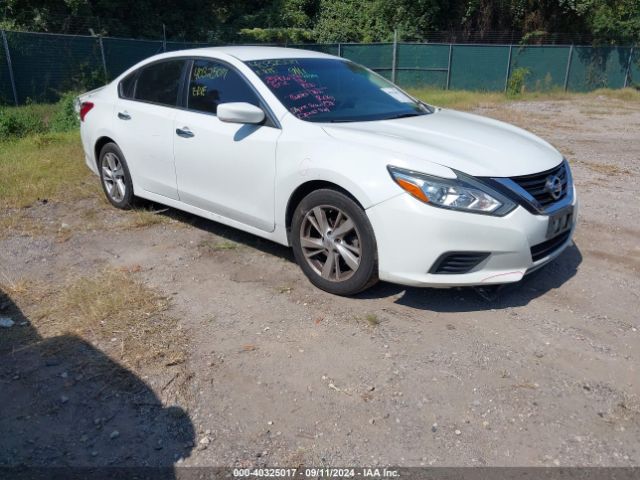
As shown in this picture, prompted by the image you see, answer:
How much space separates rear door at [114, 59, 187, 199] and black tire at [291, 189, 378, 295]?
5.12 feet

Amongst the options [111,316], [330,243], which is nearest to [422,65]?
[330,243]

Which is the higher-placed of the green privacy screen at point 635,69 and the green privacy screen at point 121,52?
the green privacy screen at point 121,52

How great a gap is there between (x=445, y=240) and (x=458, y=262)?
203mm

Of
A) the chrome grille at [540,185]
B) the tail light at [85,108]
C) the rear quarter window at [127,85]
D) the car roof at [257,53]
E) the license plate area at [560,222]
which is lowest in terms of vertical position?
the license plate area at [560,222]

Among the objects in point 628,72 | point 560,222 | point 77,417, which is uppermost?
point 560,222

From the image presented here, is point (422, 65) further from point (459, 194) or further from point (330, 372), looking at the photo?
point (330, 372)

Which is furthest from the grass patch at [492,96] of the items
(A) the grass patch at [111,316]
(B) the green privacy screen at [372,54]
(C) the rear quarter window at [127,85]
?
(A) the grass patch at [111,316]

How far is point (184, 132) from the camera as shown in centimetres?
489

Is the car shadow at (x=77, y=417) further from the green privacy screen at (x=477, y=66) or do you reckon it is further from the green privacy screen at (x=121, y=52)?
the green privacy screen at (x=477, y=66)

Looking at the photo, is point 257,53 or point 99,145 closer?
point 257,53

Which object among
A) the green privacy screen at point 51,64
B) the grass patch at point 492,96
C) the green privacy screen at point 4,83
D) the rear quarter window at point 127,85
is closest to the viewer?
the rear quarter window at point 127,85

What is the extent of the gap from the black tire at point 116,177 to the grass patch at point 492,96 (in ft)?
41.8

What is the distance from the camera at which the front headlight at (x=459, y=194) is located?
3.55m

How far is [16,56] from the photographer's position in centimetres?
1318
